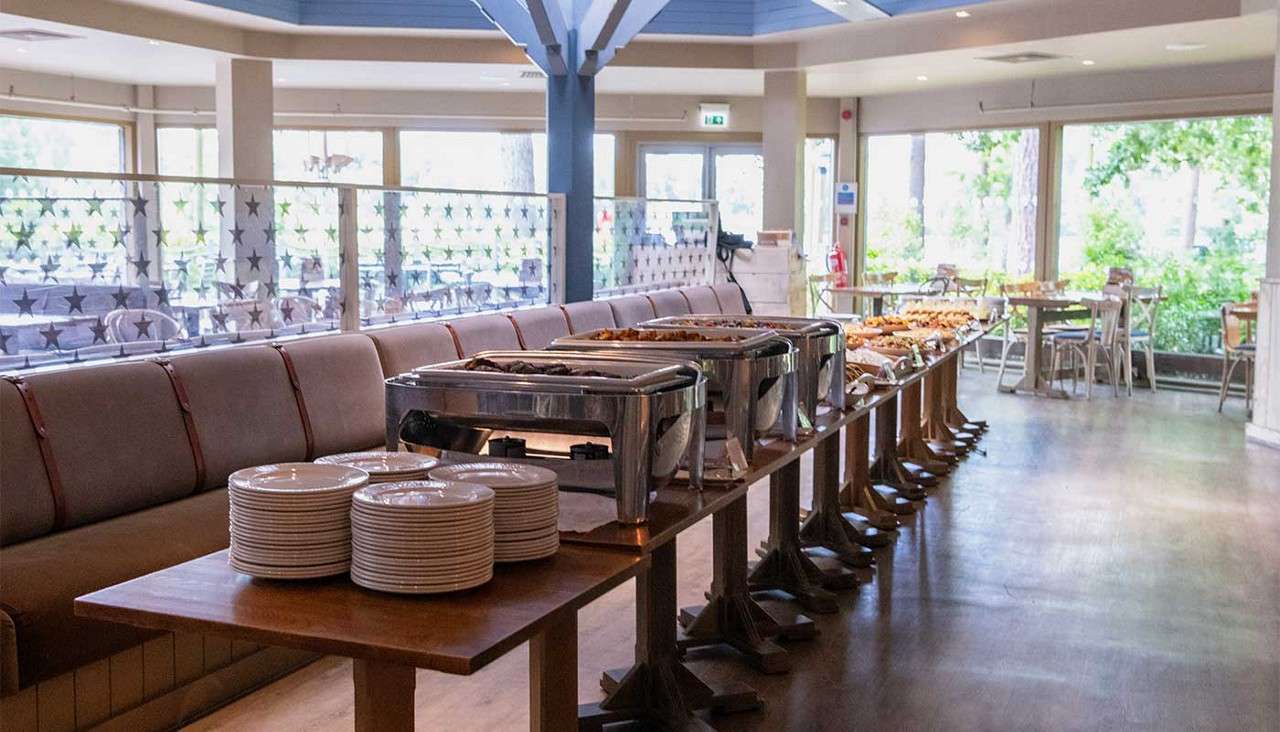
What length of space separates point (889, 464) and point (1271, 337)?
10.0 ft

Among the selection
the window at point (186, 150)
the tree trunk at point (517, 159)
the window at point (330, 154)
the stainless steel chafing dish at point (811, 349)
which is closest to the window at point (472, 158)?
the tree trunk at point (517, 159)

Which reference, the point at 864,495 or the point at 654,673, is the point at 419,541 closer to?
the point at 654,673

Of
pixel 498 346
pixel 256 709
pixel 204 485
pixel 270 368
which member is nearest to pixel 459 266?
pixel 498 346

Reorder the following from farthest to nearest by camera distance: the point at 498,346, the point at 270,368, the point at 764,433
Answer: the point at 498,346 < the point at 270,368 < the point at 764,433

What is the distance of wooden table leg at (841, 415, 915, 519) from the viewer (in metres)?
5.06

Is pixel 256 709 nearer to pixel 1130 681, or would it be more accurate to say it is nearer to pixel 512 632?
pixel 512 632

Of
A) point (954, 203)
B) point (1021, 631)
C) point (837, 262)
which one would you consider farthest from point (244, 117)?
point (1021, 631)

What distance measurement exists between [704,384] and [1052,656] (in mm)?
1805

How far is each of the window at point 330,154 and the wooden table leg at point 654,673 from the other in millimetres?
11002

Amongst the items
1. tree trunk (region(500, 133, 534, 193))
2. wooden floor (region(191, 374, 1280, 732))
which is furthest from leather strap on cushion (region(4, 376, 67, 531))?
tree trunk (region(500, 133, 534, 193))

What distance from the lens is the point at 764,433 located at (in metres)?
2.95

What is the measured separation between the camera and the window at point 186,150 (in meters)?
13.5

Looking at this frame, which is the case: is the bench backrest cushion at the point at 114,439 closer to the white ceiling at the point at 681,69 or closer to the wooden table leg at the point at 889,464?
the wooden table leg at the point at 889,464

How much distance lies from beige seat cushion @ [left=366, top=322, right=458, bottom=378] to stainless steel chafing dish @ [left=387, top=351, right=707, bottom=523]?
2.37m
